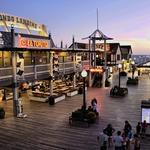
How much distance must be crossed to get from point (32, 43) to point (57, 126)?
33.7ft

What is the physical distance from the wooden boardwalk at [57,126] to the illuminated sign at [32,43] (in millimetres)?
6386

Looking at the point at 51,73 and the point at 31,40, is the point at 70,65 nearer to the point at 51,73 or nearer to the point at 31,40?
the point at 51,73

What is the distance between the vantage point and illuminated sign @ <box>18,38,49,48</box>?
2933cm

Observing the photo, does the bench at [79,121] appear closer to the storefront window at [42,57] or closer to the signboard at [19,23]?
the storefront window at [42,57]

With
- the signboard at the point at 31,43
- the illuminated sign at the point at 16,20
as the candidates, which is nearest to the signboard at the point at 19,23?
the illuminated sign at the point at 16,20

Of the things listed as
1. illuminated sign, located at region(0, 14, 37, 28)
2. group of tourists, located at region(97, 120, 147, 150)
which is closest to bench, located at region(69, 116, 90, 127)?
group of tourists, located at region(97, 120, 147, 150)

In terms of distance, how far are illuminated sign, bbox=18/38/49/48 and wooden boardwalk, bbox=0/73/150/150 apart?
6.39 metres

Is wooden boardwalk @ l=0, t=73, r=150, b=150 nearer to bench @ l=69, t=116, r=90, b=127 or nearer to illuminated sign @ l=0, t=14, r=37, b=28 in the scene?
bench @ l=69, t=116, r=90, b=127

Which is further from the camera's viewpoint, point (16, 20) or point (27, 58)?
point (16, 20)

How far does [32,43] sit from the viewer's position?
31375 mm

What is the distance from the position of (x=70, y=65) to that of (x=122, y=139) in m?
25.8

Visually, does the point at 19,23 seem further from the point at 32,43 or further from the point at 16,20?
the point at 32,43

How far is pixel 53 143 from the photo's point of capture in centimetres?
2050

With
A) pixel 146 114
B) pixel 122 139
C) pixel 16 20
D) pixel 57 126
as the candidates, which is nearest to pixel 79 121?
pixel 57 126
